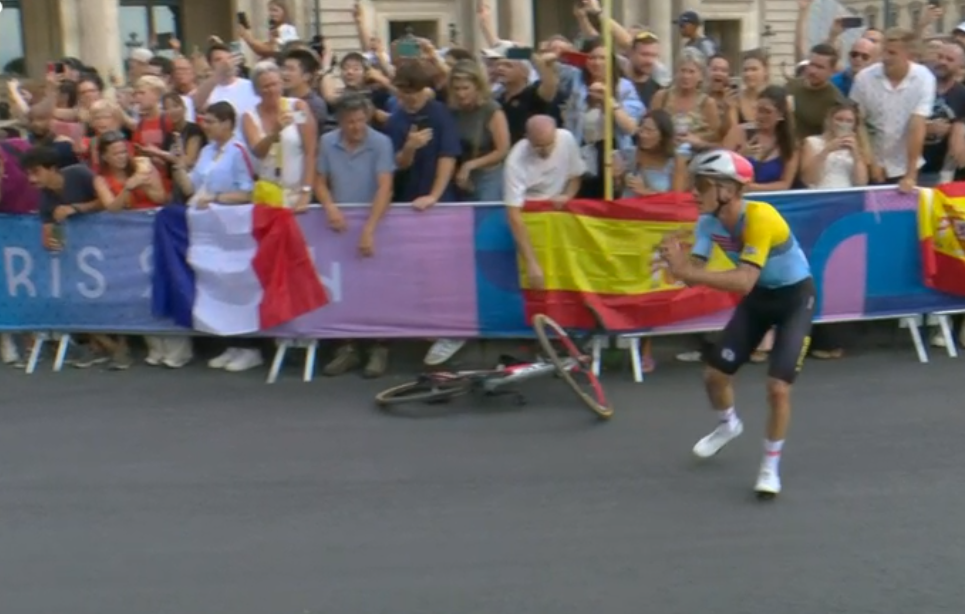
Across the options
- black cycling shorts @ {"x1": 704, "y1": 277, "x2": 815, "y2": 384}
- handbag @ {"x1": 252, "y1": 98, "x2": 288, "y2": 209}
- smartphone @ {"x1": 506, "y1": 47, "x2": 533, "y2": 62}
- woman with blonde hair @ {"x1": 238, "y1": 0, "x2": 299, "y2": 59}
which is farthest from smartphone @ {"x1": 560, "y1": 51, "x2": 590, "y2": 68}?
black cycling shorts @ {"x1": 704, "y1": 277, "x2": 815, "y2": 384}

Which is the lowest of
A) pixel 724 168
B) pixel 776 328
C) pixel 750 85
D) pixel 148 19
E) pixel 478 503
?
pixel 478 503

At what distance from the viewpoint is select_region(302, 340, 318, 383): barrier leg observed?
944 centimetres

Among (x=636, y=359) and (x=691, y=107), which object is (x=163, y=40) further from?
(x=636, y=359)

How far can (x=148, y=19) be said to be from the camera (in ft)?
118

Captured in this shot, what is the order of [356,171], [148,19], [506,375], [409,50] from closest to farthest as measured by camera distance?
[506,375] < [356,171] < [409,50] < [148,19]

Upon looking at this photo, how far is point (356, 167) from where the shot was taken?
9.34m

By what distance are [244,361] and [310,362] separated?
66cm

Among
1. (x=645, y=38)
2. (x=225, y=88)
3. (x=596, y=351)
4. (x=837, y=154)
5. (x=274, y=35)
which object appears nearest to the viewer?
(x=596, y=351)

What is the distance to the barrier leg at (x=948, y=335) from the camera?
31.4 feet

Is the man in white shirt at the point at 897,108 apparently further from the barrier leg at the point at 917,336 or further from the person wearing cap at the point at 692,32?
the person wearing cap at the point at 692,32

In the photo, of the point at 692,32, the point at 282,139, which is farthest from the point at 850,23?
the point at 282,139

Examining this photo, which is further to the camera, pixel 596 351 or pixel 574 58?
pixel 574 58

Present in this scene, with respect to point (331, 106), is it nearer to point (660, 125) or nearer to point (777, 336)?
point (660, 125)

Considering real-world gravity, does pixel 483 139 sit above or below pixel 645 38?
below
